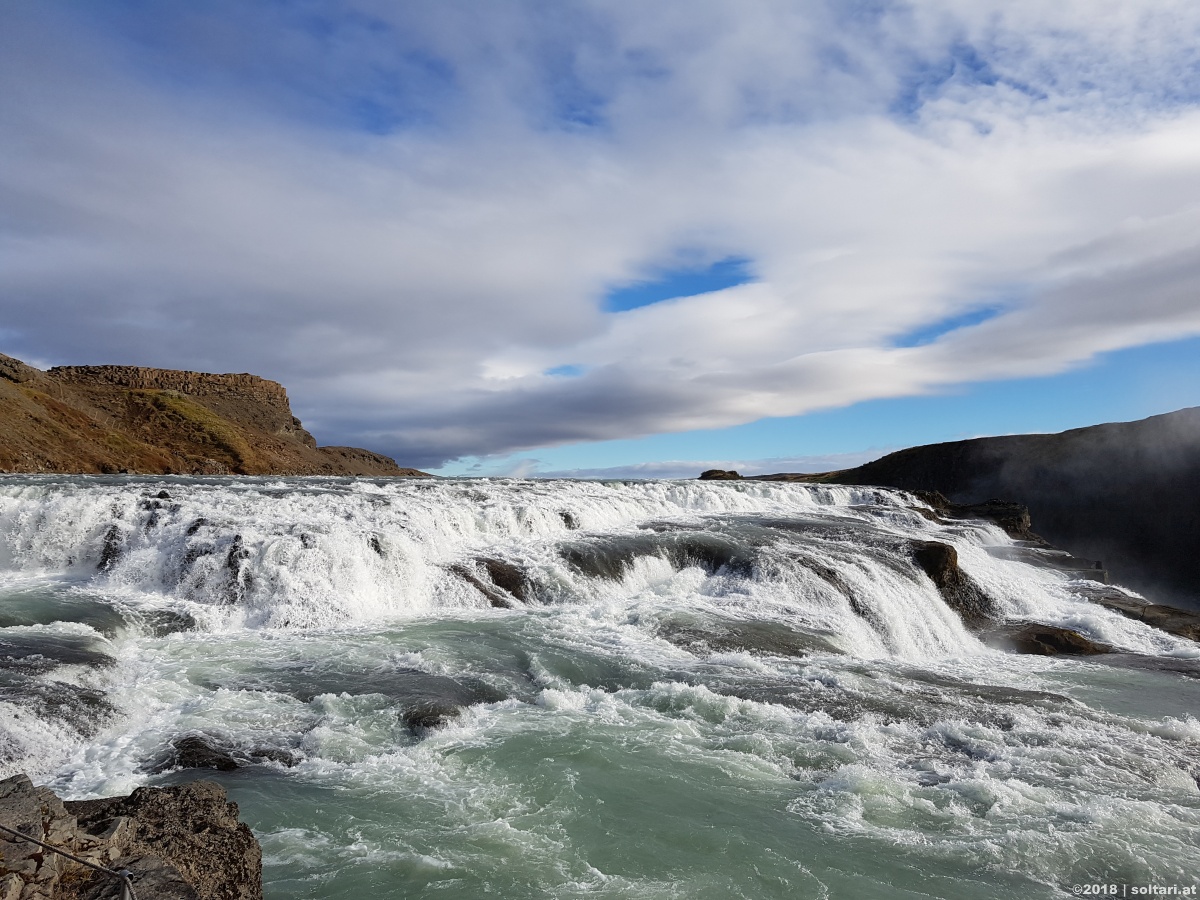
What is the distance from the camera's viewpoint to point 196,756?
23.3ft

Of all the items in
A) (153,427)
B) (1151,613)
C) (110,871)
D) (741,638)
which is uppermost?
(153,427)

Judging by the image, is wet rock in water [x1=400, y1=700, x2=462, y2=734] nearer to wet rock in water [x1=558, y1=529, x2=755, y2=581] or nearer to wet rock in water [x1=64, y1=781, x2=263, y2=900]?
wet rock in water [x1=64, y1=781, x2=263, y2=900]

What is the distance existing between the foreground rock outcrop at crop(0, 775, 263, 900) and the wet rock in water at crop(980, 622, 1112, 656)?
16258mm

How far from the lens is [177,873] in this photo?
3.67 meters

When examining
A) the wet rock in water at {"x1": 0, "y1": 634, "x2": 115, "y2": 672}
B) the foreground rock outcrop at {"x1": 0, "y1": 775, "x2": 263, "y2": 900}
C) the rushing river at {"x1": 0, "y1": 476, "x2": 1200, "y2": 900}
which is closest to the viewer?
the foreground rock outcrop at {"x1": 0, "y1": 775, "x2": 263, "y2": 900}

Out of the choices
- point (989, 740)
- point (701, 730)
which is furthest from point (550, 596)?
point (989, 740)

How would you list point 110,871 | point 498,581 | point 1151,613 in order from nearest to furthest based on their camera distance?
point 110,871, point 498,581, point 1151,613

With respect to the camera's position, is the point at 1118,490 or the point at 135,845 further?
the point at 1118,490

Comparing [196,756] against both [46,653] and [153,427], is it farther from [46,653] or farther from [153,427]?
[153,427]

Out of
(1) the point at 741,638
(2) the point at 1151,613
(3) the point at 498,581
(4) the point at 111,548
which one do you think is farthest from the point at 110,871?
(2) the point at 1151,613

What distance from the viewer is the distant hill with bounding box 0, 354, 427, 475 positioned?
146 ft

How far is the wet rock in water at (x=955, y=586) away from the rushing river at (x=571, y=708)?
2.19 ft

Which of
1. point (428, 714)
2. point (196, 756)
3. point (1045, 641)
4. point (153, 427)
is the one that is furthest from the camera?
point (153, 427)

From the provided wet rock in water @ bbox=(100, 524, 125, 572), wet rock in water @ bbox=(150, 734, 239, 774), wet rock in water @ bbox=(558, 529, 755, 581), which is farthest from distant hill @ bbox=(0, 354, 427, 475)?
wet rock in water @ bbox=(150, 734, 239, 774)
